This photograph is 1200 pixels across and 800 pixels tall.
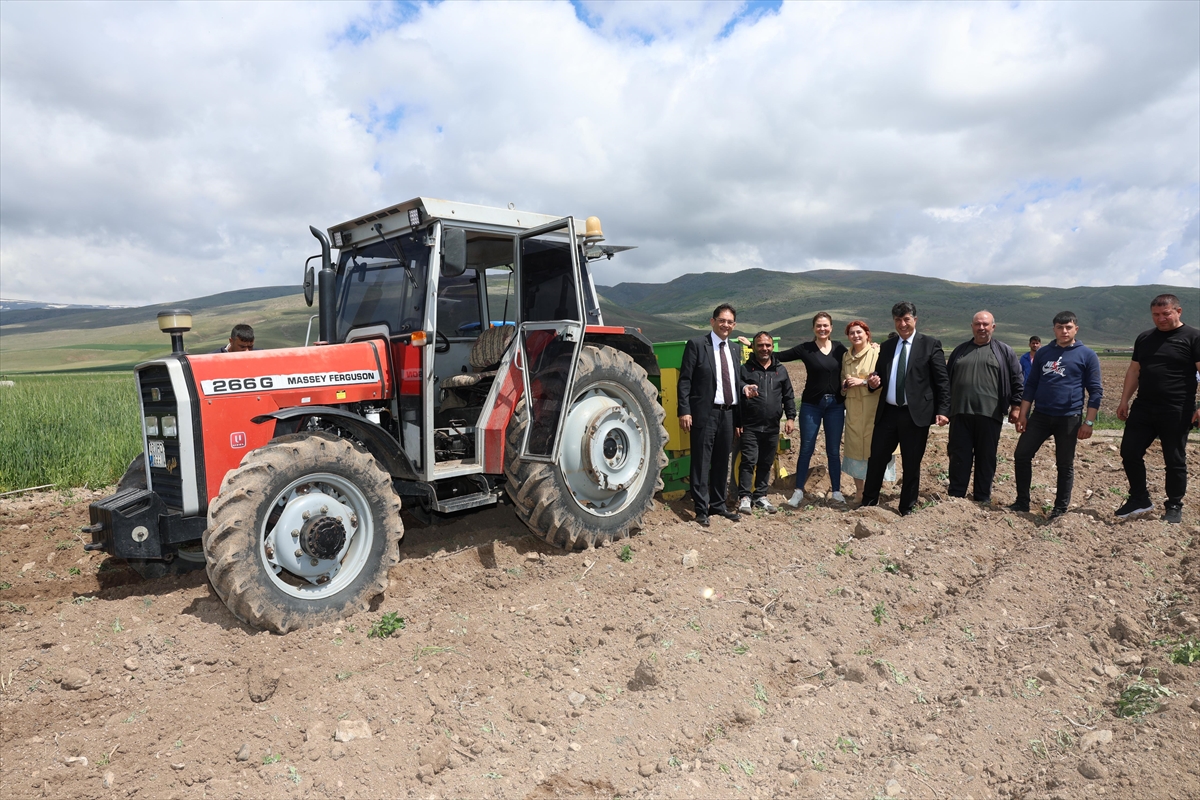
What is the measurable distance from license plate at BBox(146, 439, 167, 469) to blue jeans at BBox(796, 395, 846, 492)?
4907 mm

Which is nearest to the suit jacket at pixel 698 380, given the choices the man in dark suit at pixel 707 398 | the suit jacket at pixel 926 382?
the man in dark suit at pixel 707 398

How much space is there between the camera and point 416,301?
4777 millimetres

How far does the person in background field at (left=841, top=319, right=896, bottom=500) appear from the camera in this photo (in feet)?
21.6

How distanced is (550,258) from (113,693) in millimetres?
3656

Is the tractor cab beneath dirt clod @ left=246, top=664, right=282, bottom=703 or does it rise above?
above

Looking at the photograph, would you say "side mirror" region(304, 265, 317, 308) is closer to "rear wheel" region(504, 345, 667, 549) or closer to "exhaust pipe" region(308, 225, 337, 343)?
"exhaust pipe" region(308, 225, 337, 343)

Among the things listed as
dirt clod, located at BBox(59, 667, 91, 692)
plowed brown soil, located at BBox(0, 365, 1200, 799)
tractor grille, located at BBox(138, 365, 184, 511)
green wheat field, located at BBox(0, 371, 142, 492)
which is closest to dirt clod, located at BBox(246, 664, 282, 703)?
plowed brown soil, located at BBox(0, 365, 1200, 799)

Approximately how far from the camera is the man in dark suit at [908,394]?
6164 mm

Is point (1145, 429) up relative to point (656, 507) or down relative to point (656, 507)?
up

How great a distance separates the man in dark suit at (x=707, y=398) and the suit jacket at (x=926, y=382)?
1379mm

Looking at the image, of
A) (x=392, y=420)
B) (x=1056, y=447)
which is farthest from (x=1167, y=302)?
(x=392, y=420)

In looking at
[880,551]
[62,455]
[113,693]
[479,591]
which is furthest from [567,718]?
[62,455]

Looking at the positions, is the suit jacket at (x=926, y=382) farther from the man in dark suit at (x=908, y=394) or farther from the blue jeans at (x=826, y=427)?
the blue jeans at (x=826, y=427)

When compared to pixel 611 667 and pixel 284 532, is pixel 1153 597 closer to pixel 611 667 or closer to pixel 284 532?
pixel 611 667
